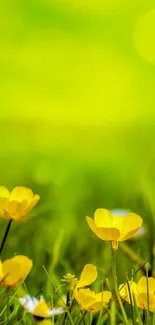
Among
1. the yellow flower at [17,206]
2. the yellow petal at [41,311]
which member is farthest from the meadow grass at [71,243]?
the yellow flower at [17,206]

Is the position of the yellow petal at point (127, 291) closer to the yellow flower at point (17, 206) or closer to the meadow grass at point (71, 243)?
the meadow grass at point (71, 243)

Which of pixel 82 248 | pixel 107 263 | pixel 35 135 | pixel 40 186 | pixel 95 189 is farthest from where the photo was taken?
pixel 35 135

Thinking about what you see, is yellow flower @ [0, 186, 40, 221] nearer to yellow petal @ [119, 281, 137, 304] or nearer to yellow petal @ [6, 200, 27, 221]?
yellow petal @ [6, 200, 27, 221]

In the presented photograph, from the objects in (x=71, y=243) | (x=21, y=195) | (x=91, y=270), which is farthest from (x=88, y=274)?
(x=71, y=243)

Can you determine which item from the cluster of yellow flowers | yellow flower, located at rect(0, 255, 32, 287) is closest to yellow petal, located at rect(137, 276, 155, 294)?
the cluster of yellow flowers

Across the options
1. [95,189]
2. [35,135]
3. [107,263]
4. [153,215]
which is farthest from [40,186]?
[153,215]

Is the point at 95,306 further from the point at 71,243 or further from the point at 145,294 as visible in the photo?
the point at 71,243

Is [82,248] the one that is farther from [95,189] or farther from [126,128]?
[126,128]
